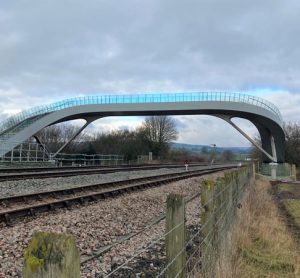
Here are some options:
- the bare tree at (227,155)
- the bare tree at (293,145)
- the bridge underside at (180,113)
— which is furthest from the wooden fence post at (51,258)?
the bare tree at (227,155)

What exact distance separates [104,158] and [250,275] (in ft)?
206

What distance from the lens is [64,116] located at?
230 ft

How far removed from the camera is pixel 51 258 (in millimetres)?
1777

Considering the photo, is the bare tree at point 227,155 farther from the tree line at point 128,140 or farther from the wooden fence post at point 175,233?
the wooden fence post at point 175,233

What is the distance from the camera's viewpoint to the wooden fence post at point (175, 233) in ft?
12.4

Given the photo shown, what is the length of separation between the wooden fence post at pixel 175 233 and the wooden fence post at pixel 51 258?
1.95 metres

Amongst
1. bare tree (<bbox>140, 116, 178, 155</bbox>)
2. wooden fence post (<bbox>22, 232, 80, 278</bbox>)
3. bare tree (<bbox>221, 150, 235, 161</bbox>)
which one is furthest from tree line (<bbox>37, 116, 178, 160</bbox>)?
wooden fence post (<bbox>22, 232, 80, 278</bbox>)

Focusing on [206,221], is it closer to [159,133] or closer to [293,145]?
[293,145]

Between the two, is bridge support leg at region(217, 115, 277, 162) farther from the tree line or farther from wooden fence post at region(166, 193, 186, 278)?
wooden fence post at region(166, 193, 186, 278)

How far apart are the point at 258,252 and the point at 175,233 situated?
16.2 ft

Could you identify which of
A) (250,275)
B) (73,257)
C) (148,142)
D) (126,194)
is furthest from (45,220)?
(148,142)

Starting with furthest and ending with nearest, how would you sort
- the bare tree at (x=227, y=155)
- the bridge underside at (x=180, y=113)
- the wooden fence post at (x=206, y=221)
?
the bare tree at (x=227, y=155), the bridge underside at (x=180, y=113), the wooden fence post at (x=206, y=221)

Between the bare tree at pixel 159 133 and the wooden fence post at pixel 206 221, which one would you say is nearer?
the wooden fence post at pixel 206 221

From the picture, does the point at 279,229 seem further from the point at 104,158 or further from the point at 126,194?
the point at 104,158
